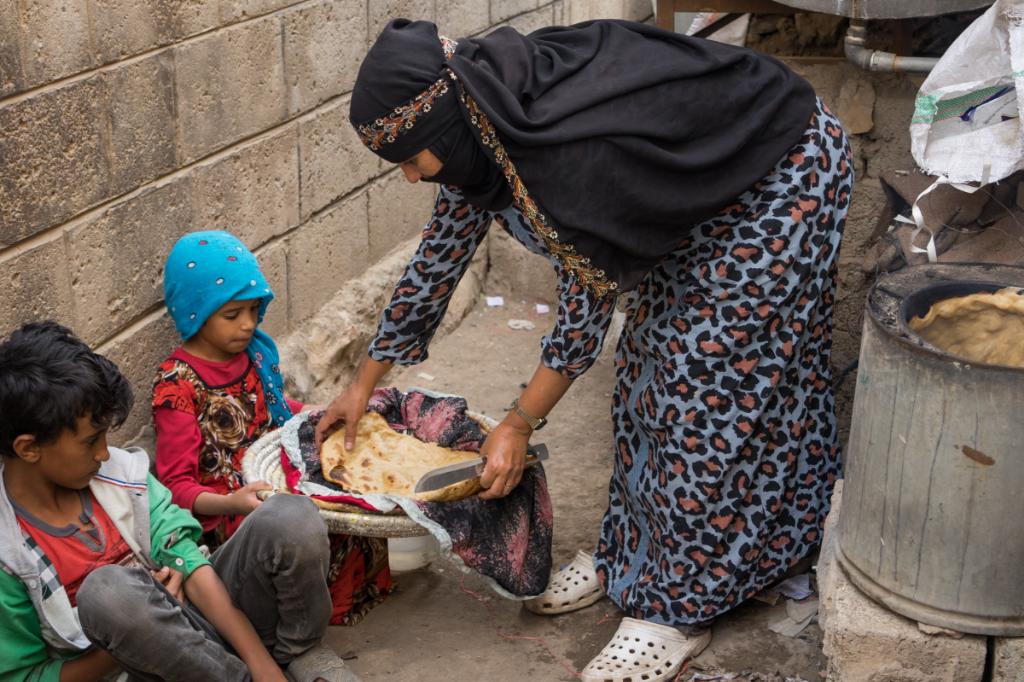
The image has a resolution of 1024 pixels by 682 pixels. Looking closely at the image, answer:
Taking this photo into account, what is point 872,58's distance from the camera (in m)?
3.73

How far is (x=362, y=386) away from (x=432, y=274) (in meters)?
0.38

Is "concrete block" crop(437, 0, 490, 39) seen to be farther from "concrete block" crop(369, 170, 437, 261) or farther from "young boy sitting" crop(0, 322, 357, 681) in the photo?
"young boy sitting" crop(0, 322, 357, 681)

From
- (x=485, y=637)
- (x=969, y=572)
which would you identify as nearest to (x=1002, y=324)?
(x=969, y=572)

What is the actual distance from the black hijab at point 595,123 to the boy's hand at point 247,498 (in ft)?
2.96

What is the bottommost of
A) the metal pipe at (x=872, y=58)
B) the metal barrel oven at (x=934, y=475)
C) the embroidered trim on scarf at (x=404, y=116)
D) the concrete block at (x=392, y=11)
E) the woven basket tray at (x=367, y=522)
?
the woven basket tray at (x=367, y=522)

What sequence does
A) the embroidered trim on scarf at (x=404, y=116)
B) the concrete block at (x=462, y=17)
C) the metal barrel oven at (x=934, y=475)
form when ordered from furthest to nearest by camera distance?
the concrete block at (x=462, y=17)
the embroidered trim on scarf at (x=404, y=116)
the metal barrel oven at (x=934, y=475)

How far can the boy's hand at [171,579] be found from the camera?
276 centimetres

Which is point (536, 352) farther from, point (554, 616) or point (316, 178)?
point (554, 616)

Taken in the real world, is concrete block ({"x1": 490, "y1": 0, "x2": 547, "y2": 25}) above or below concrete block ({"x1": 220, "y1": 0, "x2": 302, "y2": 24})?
below

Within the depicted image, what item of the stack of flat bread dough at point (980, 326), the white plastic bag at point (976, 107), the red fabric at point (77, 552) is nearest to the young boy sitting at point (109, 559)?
the red fabric at point (77, 552)

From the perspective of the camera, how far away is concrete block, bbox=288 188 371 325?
170 inches

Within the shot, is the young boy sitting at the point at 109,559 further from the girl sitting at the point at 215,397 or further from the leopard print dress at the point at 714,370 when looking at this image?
the leopard print dress at the point at 714,370

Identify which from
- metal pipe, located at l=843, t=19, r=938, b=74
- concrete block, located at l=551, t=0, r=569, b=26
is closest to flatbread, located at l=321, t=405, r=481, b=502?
metal pipe, located at l=843, t=19, r=938, b=74

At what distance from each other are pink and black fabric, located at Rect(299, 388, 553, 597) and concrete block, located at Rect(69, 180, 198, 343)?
23.7 inches
